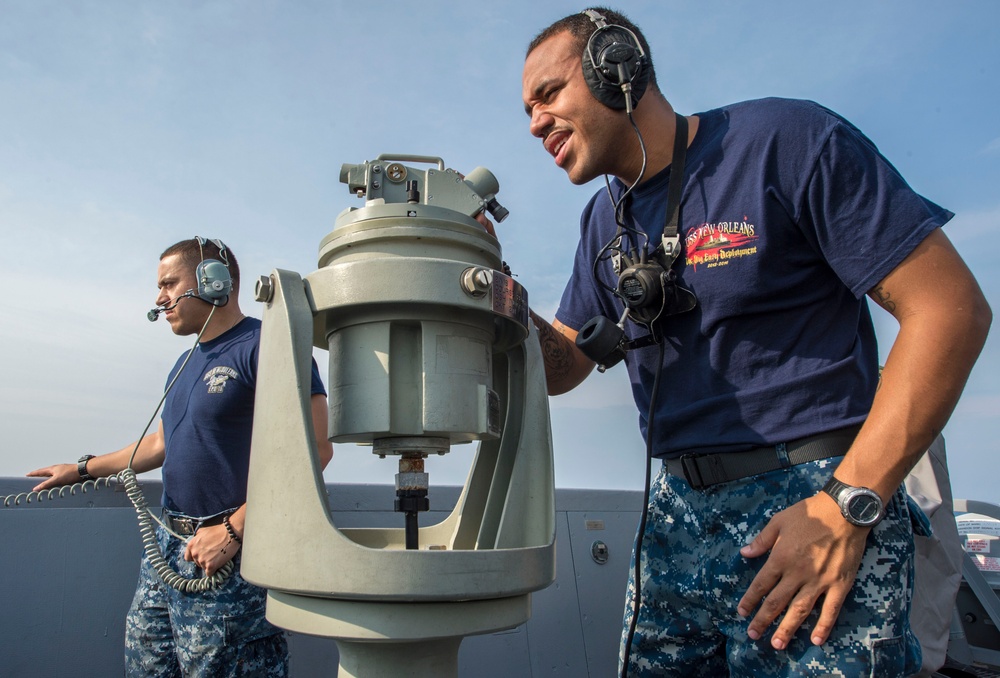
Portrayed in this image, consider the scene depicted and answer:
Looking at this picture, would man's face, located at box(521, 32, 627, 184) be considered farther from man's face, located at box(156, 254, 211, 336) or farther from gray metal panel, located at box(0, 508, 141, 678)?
gray metal panel, located at box(0, 508, 141, 678)

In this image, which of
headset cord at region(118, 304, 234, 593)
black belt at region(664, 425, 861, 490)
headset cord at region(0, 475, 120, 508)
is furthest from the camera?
headset cord at region(0, 475, 120, 508)

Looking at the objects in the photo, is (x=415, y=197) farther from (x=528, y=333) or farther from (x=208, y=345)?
(x=208, y=345)

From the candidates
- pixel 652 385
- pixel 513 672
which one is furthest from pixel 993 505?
pixel 652 385

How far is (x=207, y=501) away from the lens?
2.62m

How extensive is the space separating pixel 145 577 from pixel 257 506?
1911mm

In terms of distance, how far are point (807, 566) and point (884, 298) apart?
1.75 feet

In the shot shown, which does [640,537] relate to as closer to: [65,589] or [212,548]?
[212,548]

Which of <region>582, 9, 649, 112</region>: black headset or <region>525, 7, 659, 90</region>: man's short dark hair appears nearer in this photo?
<region>582, 9, 649, 112</region>: black headset

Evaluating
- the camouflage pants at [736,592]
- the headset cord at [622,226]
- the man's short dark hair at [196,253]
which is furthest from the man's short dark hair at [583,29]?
the man's short dark hair at [196,253]

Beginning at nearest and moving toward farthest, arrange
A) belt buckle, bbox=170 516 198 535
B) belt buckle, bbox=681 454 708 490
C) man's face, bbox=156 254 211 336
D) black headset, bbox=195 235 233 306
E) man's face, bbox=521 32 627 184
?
belt buckle, bbox=681 454 708 490 < man's face, bbox=521 32 627 184 < black headset, bbox=195 235 233 306 < belt buckle, bbox=170 516 198 535 < man's face, bbox=156 254 211 336

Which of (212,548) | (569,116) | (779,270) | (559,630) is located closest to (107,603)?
(212,548)

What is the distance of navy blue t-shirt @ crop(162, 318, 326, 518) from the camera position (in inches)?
104

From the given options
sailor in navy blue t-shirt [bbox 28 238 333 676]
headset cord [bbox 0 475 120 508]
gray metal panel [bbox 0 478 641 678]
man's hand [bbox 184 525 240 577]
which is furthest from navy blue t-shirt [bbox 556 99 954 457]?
headset cord [bbox 0 475 120 508]

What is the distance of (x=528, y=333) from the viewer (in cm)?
146
